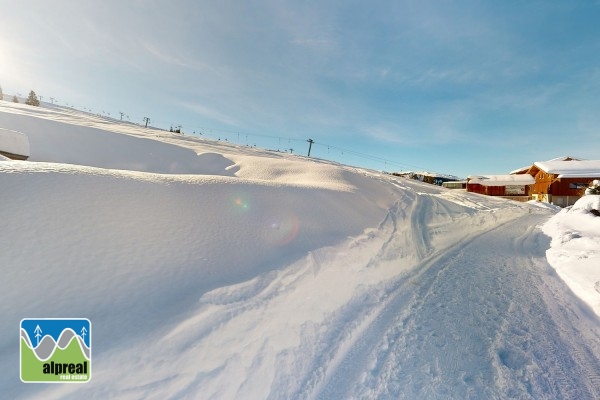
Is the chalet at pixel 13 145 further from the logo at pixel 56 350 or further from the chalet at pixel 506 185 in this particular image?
the chalet at pixel 506 185

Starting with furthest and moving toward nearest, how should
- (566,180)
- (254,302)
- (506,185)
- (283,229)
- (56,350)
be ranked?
1. (506,185)
2. (566,180)
3. (283,229)
4. (254,302)
5. (56,350)

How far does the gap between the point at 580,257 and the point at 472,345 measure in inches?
216

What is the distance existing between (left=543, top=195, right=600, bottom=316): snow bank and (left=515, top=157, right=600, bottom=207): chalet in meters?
28.7

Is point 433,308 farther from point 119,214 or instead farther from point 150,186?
point 150,186

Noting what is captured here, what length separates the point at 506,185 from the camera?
3919 cm

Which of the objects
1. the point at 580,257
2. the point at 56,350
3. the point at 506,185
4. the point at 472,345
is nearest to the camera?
the point at 56,350

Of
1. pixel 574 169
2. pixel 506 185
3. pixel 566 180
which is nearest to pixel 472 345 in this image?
pixel 566 180

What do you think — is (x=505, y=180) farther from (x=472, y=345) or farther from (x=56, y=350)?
(x=56, y=350)

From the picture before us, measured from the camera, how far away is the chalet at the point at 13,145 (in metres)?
9.24

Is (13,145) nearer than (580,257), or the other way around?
(580,257)

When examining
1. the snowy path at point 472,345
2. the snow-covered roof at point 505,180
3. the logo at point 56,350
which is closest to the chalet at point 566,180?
the snow-covered roof at point 505,180

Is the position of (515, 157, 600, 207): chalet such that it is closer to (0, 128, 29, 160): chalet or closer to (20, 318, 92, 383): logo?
(20, 318, 92, 383): logo

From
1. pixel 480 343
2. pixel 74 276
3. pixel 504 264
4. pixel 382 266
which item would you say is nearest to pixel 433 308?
pixel 480 343

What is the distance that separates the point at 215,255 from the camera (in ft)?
13.2
